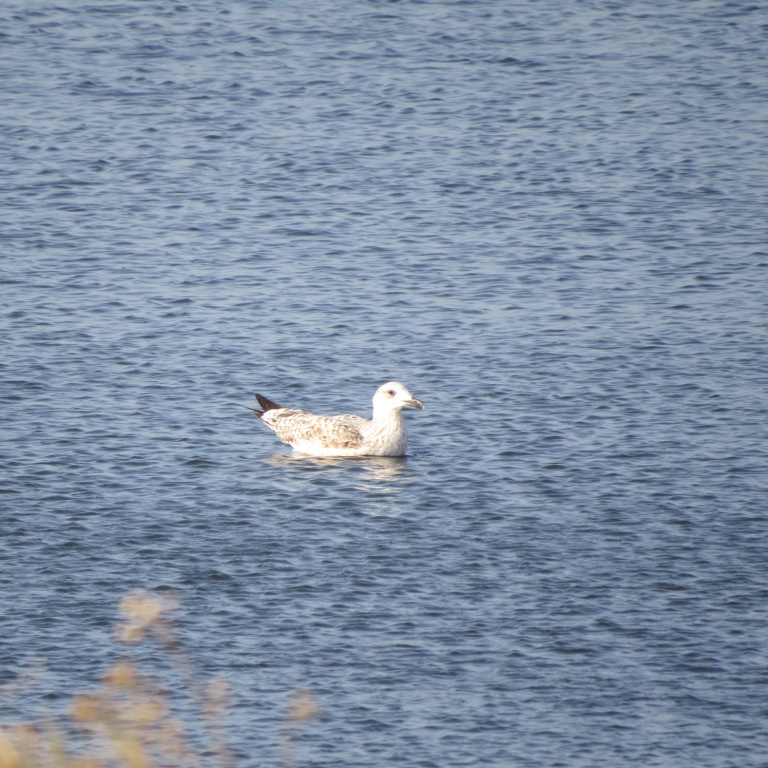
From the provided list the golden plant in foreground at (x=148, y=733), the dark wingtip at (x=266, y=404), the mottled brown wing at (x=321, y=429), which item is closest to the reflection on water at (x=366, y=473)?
the mottled brown wing at (x=321, y=429)

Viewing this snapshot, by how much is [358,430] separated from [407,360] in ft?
11.1

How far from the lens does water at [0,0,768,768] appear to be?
45.3 feet

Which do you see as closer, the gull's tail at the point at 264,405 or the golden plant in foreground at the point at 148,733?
the golden plant in foreground at the point at 148,733

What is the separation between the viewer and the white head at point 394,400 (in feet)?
64.6

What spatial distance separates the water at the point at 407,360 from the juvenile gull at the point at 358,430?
263 millimetres

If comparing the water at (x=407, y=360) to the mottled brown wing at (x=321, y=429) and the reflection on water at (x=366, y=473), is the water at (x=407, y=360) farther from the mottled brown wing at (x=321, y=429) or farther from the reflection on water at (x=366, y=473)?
the mottled brown wing at (x=321, y=429)

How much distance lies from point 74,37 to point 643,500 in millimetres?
26883

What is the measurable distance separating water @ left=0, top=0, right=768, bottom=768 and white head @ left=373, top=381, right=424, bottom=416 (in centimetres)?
70

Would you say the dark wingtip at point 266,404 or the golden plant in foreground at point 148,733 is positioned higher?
the dark wingtip at point 266,404

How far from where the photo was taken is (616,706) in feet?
43.0

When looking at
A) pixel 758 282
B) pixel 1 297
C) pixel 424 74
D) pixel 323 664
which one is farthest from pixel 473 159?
pixel 323 664

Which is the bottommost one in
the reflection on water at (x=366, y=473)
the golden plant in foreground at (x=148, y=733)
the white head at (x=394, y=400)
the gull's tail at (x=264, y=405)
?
the reflection on water at (x=366, y=473)

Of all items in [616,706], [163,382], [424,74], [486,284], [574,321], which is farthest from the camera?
[424,74]

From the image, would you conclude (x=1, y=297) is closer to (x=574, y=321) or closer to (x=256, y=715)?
(x=574, y=321)
